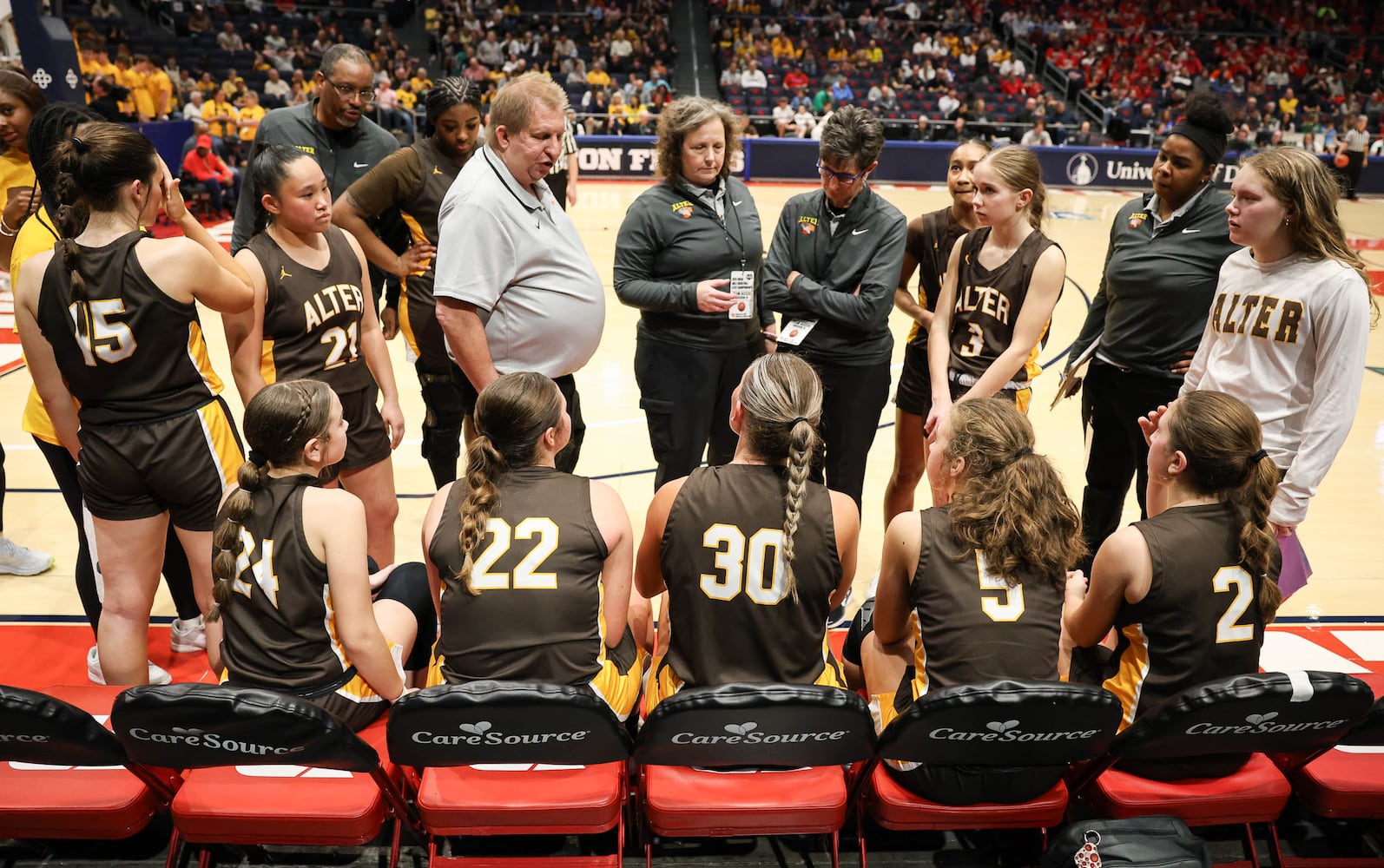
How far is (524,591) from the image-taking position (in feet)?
7.18

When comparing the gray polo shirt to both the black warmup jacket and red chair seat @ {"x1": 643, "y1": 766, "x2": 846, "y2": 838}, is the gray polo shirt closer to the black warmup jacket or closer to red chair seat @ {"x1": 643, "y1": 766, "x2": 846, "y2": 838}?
the black warmup jacket

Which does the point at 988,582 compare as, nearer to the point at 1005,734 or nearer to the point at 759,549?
the point at 1005,734

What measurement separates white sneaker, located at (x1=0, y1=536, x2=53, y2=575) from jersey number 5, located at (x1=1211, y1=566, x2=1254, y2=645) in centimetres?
429

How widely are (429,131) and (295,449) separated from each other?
2.17m

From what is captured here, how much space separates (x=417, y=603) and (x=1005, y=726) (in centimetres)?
163

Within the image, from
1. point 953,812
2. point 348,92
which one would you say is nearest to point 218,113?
point 348,92

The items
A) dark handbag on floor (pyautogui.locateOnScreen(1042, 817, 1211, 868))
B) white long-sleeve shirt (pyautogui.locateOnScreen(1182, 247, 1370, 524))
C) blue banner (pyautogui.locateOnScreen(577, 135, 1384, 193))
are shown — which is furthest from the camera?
blue banner (pyautogui.locateOnScreen(577, 135, 1384, 193))

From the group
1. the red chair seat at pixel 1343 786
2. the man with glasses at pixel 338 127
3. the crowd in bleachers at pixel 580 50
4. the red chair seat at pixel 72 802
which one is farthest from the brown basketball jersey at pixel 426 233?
the crowd in bleachers at pixel 580 50

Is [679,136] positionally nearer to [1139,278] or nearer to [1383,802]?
[1139,278]

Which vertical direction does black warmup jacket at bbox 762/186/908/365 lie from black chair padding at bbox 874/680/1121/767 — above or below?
above

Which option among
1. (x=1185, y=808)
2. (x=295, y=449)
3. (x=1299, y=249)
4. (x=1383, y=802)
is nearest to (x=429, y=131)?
(x=295, y=449)

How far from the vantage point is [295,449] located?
2305 millimetres

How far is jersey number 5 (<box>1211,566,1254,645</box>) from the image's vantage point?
2.21 meters

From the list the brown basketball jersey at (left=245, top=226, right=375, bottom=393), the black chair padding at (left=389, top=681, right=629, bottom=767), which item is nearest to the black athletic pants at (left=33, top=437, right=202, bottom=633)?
the brown basketball jersey at (left=245, top=226, right=375, bottom=393)
